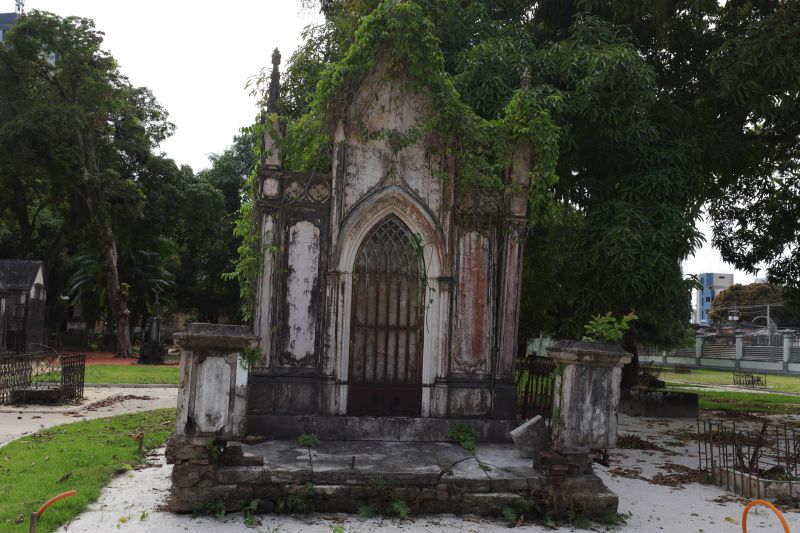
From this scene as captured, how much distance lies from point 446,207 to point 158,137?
98.5 feet

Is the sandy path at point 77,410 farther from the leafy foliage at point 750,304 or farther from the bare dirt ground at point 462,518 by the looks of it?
the leafy foliage at point 750,304

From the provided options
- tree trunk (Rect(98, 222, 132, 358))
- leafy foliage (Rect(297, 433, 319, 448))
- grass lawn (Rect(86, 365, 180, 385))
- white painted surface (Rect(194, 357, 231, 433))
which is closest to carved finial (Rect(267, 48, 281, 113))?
white painted surface (Rect(194, 357, 231, 433))

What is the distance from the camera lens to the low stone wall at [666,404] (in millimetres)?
17266

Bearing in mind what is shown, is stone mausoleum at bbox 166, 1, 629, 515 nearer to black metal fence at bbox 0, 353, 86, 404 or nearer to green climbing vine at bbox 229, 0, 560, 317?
green climbing vine at bbox 229, 0, 560, 317

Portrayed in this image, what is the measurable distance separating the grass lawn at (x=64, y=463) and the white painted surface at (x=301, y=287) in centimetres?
267

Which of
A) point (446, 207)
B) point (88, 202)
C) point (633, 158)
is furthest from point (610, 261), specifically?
point (88, 202)

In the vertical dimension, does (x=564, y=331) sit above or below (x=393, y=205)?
below

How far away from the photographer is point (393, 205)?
9.87 m

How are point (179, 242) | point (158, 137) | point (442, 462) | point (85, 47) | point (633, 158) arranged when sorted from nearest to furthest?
point (442, 462) → point (633, 158) → point (85, 47) → point (158, 137) → point (179, 242)

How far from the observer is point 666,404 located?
17.3m

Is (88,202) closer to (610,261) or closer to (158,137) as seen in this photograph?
(158,137)

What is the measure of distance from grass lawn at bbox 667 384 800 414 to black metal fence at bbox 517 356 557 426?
1015 centimetres

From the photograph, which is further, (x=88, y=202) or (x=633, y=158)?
(x=88, y=202)

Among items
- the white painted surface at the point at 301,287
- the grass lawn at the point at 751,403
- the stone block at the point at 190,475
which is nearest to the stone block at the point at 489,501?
the stone block at the point at 190,475
